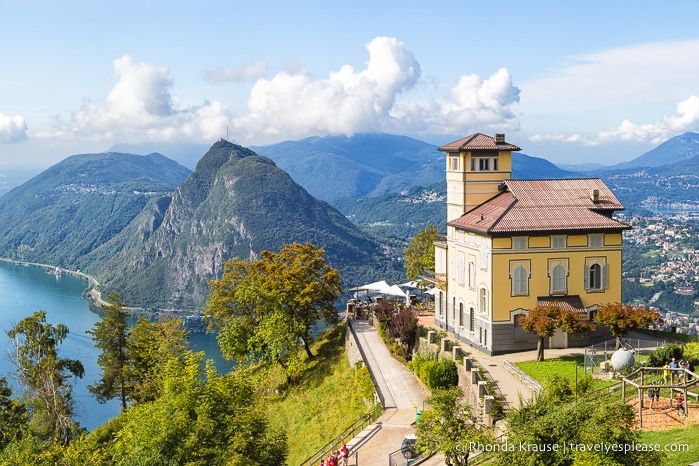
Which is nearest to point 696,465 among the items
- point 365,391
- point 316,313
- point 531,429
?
point 531,429

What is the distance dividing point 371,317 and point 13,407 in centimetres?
2325

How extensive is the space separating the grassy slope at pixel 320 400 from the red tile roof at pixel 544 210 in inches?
425

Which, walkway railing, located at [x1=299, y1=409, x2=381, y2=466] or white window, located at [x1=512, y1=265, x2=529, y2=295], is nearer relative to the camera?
walkway railing, located at [x1=299, y1=409, x2=381, y2=466]

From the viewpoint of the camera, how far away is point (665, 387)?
23.1 m

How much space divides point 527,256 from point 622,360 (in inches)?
374

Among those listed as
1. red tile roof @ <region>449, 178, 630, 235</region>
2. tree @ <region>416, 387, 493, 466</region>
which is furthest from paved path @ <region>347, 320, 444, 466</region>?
red tile roof @ <region>449, 178, 630, 235</region>

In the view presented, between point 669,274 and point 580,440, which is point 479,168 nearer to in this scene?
point 580,440

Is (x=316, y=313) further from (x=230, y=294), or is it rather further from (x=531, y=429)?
(x=531, y=429)

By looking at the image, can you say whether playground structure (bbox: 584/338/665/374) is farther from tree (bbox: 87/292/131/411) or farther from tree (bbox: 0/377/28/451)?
tree (bbox: 0/377/28/451)

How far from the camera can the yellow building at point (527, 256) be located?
123ft

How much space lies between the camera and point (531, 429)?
57.9 feet

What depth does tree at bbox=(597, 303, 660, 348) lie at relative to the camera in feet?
112

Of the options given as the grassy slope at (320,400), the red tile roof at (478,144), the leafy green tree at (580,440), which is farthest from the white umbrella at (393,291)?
the leafy green tree at (580,440)

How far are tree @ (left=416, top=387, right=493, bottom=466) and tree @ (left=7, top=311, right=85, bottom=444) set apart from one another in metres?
29.3
